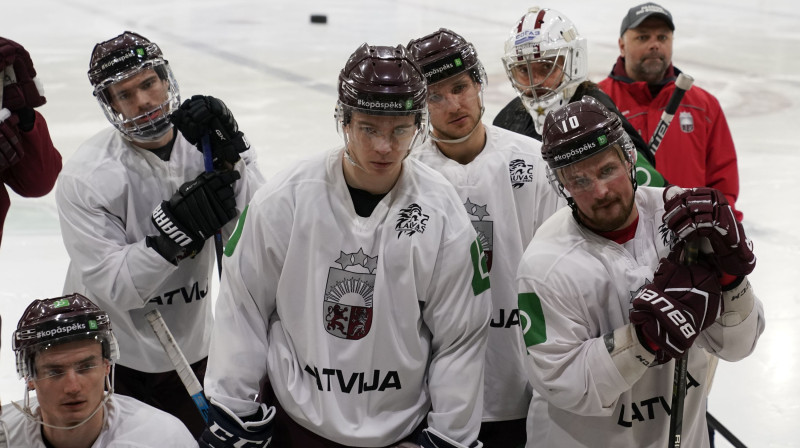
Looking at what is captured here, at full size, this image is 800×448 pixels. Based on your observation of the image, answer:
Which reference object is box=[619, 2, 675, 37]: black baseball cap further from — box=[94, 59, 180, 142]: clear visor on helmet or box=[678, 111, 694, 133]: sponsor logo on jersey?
box=[94, 59, 180, 142]: clear visor on helmet

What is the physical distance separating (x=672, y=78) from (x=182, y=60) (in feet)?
18.2

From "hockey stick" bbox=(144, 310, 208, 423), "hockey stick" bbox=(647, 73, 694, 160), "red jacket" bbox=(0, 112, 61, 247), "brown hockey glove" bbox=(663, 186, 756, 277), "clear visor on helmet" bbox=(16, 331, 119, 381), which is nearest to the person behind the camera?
"brown hockey glove" bbox=(663, 186, 756, 277)

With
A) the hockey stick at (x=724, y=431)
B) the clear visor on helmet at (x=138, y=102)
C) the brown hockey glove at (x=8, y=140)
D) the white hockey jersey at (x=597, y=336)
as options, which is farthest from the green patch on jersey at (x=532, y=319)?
the brown hockey glove at (x=8, y=140)

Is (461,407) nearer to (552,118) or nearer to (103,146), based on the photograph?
(552,118)

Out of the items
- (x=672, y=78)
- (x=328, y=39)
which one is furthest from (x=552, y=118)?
(x=328, y=39)

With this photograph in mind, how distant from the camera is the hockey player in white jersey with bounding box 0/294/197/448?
2143 millimetres

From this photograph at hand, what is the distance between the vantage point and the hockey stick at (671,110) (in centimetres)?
325

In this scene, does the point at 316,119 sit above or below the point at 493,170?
below

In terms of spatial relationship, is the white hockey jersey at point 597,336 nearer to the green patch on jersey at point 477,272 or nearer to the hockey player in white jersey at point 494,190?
the green patch on jersey at point 477,272

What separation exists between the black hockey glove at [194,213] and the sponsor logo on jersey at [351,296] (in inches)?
22.4

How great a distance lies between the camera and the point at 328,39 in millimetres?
9523

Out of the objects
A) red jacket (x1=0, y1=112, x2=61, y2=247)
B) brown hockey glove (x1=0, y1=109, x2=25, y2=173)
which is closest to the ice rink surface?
red jacket (x1=0, y1=112, x2=61, y2=247)

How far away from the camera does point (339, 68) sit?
8133 mm

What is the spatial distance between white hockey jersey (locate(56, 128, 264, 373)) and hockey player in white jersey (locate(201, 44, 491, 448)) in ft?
1.65
